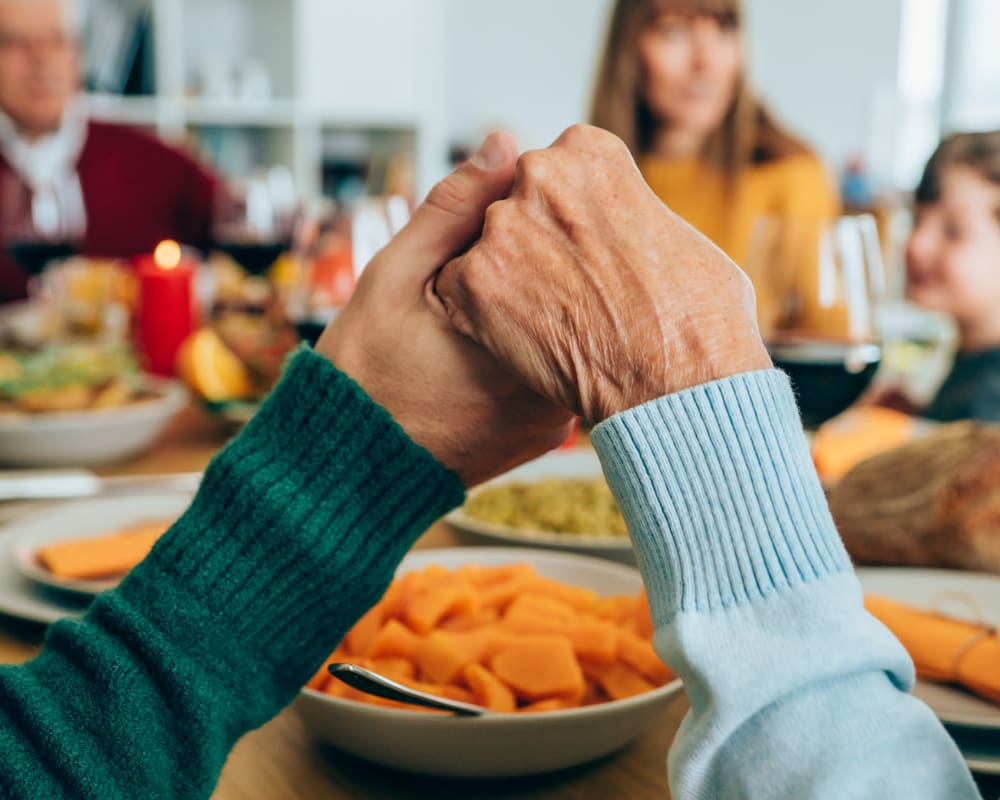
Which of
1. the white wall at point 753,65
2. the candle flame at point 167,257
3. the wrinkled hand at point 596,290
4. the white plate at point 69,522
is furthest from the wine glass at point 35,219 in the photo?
the white wall at point 753,65

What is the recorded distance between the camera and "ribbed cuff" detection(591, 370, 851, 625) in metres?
0.39

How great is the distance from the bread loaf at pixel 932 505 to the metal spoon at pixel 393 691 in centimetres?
34

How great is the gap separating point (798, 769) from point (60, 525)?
64 centimetres

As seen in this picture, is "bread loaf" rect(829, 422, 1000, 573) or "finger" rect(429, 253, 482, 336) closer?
"finger" rect(429, 253, 482, 336)

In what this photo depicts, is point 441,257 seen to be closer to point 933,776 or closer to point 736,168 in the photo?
point 933,776

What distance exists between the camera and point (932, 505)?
2.39 feet

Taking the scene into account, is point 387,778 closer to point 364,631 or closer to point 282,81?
point 364,631

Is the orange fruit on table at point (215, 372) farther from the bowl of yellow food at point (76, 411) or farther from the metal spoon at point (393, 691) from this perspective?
the metal spoon at point (393, 691)

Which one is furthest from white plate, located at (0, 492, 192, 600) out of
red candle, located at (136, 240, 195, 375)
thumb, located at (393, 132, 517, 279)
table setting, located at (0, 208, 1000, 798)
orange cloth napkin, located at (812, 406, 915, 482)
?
red candle, located at (136, 240, 195, 375)

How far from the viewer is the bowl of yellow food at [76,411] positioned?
1.09 m

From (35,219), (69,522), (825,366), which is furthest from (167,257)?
(825,366)

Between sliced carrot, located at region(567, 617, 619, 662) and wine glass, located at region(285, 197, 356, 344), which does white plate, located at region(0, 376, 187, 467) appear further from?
sliced carrot, located at region(567, 617, 619, 662)

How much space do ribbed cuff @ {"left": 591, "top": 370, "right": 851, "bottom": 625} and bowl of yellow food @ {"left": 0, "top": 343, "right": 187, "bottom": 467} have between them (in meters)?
0.82

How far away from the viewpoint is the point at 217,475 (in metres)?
0.53
